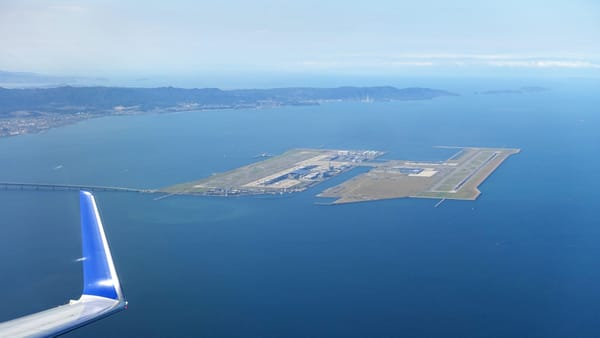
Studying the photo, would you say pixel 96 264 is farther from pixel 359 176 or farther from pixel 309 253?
pixel 359 176

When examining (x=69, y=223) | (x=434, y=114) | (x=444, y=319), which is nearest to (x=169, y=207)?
(x=69, y=223)

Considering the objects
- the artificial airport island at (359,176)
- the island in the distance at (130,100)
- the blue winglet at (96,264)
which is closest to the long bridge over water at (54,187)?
the artificial airport island at (359,176)

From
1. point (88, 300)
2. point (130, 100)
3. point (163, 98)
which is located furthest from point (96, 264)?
point (163, 98)

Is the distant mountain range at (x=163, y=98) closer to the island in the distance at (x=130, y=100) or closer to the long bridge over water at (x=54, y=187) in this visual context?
the island in the distance at (x=130, y=100)

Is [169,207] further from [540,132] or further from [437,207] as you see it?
[540,132]

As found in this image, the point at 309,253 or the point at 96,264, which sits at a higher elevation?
the point at 96,264

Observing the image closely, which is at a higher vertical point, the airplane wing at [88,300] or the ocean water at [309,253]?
the airplane wing at [88,300]

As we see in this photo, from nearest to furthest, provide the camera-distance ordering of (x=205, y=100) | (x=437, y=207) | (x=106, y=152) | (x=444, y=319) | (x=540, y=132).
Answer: (x=444, y=319)
(x=437, y=207)
(x=106, y=152)
(x=540, y=132)
(x=205, y=100)
